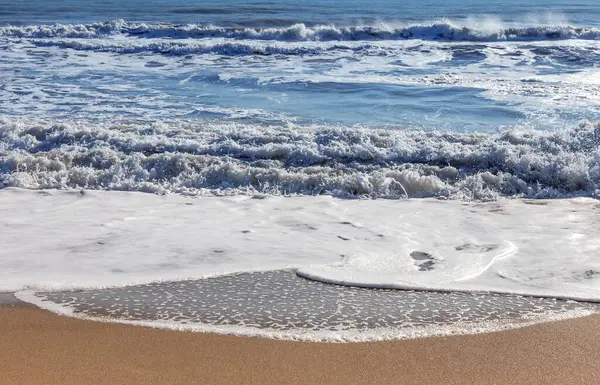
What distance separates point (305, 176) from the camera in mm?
7328

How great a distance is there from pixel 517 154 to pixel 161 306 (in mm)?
5021

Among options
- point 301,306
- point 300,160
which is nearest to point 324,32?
point 300,160

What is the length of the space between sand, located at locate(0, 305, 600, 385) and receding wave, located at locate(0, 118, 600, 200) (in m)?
3.25

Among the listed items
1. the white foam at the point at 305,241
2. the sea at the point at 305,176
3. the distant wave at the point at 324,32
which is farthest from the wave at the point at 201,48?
the white foam at the point at 305,241

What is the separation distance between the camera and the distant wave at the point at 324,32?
21984 millimetres

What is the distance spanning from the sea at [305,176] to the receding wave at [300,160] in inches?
1.0

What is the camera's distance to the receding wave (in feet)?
23.4

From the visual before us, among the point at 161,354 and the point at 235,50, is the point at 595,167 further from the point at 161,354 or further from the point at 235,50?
the point at 235,50

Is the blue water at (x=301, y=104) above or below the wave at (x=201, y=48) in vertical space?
below

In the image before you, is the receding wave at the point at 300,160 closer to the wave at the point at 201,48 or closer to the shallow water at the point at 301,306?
the shallow water at the point at 301,306

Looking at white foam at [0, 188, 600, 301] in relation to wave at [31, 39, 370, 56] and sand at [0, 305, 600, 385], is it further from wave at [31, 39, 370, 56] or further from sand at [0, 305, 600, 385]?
wave at [31, 39, 370, 56]

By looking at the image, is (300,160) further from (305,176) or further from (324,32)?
(324,32)

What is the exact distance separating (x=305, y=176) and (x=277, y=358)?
12.8ft

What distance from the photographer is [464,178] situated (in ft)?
24.3
